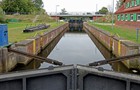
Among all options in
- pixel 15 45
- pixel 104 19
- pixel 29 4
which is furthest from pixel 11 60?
pixel 29 4

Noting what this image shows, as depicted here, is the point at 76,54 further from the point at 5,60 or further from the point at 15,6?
the point at 15,6

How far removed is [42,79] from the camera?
4.84 meters

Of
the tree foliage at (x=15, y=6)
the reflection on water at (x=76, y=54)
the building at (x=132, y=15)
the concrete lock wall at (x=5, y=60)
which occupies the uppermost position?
the tree foliage at (x=15, y=6)

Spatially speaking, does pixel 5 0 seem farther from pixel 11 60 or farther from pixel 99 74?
pixel 99 74

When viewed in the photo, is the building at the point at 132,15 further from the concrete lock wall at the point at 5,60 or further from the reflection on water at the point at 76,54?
the concrete lock wall at the point at 5,60

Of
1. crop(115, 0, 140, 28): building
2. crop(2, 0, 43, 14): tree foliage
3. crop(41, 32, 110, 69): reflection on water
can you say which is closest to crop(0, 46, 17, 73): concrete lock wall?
crop(41, 32, 110, 69): reflection on water

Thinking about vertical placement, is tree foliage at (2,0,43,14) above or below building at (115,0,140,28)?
above

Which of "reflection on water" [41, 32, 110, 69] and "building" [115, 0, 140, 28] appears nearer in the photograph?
"reflection on water" [41, 32, 110, 69]

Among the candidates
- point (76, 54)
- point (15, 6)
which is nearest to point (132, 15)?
point (76, 54)

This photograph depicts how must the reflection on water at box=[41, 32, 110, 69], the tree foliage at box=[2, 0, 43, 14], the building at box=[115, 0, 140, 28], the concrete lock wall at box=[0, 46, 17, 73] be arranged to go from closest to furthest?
1. the concrete lock wall at box=[0, 46, 17, 73]
2. the reflection on water at box=[41, 32, 110, 69]
3. the building at box=[115, 0, 140, 28]
4. the tree foliage at box=[2, 0, 43, 14]

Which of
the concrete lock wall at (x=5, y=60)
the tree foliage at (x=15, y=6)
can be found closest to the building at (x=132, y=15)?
the concrete lock wall at (x=5, y=60)

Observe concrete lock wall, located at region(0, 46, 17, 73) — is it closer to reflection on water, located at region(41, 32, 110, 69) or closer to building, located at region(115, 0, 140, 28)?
reflection on water, located at region(41, 32, 110, 69)

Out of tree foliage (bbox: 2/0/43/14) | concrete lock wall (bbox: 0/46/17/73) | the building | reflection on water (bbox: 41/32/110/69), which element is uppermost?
tree foliage (bbox: 2/0/43/14)

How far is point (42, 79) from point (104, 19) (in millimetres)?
83068
